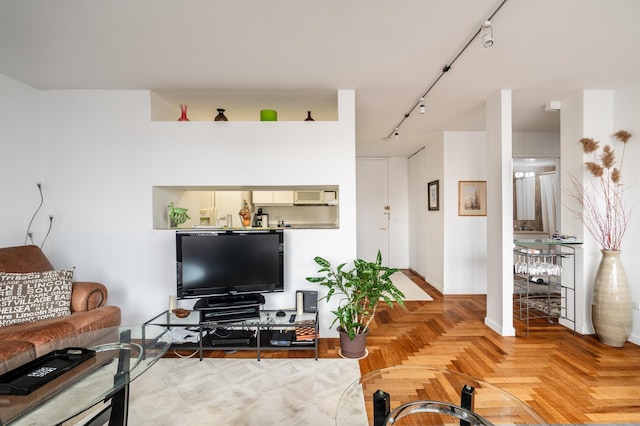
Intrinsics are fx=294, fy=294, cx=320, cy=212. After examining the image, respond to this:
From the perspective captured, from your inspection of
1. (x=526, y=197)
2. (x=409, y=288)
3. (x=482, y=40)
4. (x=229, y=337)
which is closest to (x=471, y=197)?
(x=526, y=197)

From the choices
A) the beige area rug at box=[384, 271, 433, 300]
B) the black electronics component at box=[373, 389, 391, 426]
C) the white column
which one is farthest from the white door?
the black electronics component at box=[373, 389, 391, 426]

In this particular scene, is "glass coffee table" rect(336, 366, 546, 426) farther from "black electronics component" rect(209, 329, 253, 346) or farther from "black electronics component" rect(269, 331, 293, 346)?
"black electronics component" rect(209, 329, 253, 346)

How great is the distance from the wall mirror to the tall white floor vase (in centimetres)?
178

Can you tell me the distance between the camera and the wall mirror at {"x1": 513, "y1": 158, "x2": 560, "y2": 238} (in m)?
4.59

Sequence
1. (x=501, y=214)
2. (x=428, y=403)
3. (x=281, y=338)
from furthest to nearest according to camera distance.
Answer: (x=501, y=214) < (x=281, y=338) < (x=428, y=403)

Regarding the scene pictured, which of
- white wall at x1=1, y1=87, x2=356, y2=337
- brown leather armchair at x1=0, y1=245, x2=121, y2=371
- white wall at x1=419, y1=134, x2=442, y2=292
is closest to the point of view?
brown leather armchair at x1=0, y1=245, x2=121, y2=371

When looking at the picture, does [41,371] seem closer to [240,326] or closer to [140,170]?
[240,326]

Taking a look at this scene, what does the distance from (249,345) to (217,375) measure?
392 millimetres

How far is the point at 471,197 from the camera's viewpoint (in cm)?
478

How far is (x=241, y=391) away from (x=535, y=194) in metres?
5.02

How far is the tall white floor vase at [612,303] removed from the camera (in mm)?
2863

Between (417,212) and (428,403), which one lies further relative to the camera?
(417,212)

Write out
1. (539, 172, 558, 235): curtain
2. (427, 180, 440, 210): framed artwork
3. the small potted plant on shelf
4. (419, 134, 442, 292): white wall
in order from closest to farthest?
the small potted plant on shelf < (539, 172, 558, 235): curtain < (419, 134, 442, 292): white wall < (427, 180, 440, 210): framed artwork

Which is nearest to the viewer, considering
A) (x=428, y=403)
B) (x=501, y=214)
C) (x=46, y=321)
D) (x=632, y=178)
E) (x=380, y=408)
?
(x=380, y=408)
